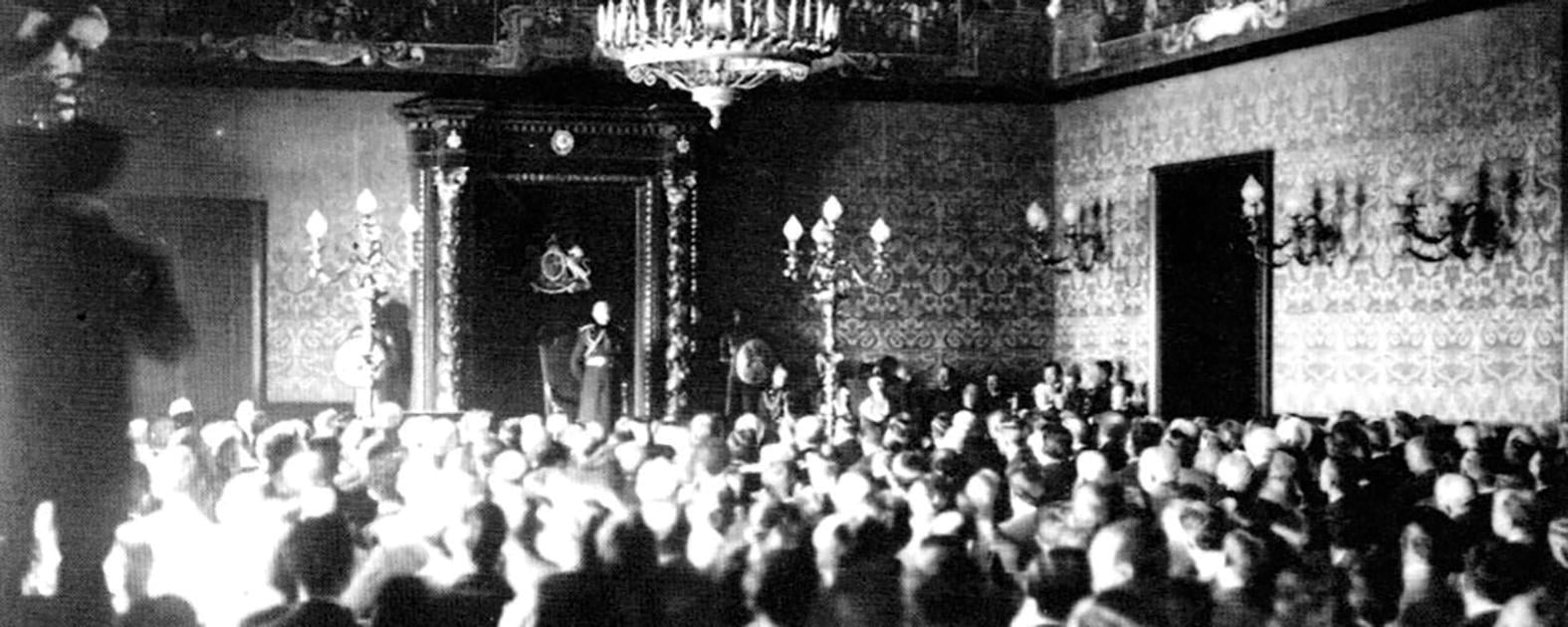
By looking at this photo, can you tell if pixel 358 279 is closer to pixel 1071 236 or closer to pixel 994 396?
pixel 994 396

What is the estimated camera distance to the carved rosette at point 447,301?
1767 centimetres

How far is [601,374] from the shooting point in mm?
17812

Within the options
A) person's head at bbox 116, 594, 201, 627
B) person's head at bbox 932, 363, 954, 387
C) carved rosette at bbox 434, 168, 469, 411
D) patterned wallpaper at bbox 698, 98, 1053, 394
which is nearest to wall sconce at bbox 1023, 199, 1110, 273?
patterned wallpaper at bbox 698, 98, 1053, 394

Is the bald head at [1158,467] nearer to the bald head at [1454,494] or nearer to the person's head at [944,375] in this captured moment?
the bald head at [1454,494]

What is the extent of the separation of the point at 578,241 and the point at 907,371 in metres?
3.78

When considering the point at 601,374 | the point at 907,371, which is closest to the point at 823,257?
the point at 601,374

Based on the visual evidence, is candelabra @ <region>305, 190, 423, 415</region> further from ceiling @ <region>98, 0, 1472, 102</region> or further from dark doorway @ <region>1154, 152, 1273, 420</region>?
dark doorway @ <region>1154, 152, 1273, 420</region>

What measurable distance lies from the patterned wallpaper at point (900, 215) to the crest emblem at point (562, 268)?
4.62 ft

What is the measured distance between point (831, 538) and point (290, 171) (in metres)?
13.3

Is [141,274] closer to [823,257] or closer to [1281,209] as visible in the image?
[823,257]

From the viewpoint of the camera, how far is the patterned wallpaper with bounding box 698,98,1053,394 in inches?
765

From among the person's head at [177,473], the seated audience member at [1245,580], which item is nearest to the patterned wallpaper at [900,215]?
the person's head at [177,473]

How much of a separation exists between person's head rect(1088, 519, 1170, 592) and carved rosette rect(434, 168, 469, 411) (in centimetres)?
1249

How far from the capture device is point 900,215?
64.2ft
